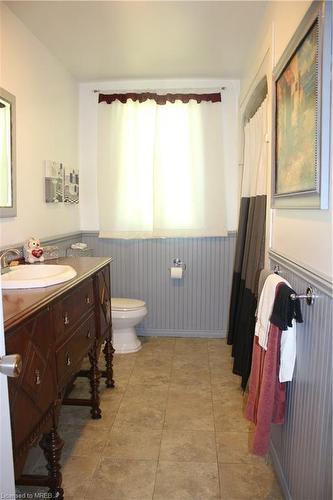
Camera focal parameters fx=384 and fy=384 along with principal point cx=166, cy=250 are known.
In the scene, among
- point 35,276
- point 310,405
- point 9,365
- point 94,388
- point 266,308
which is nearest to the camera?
point 9,365

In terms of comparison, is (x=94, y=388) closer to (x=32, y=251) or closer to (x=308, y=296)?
(x=32, y=251)

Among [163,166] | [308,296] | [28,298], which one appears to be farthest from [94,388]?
[163,166]

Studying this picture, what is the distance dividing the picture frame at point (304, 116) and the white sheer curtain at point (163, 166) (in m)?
1.64

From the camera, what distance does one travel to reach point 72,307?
6.09ft

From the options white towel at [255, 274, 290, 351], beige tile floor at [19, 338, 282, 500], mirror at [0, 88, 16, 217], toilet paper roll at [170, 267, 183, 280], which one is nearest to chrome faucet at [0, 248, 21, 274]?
mirror at [0, 88, 16, 217]

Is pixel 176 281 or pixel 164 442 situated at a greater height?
pixel 176 281

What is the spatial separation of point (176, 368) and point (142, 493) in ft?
4.43

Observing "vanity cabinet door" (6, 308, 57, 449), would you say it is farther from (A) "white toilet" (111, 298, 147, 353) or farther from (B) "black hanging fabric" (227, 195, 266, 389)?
(A) "white toilet" (111, 298, 147, 353)

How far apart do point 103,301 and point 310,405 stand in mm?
1470

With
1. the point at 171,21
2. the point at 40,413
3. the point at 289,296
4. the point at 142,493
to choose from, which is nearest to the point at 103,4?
the point at 171,21

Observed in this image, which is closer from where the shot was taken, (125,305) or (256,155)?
(256,155)

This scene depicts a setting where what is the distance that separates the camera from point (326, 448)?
3.88ft

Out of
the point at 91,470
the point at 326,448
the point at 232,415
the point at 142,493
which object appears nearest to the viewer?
the point at 326,448

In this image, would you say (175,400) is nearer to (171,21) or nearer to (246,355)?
(246,355)
